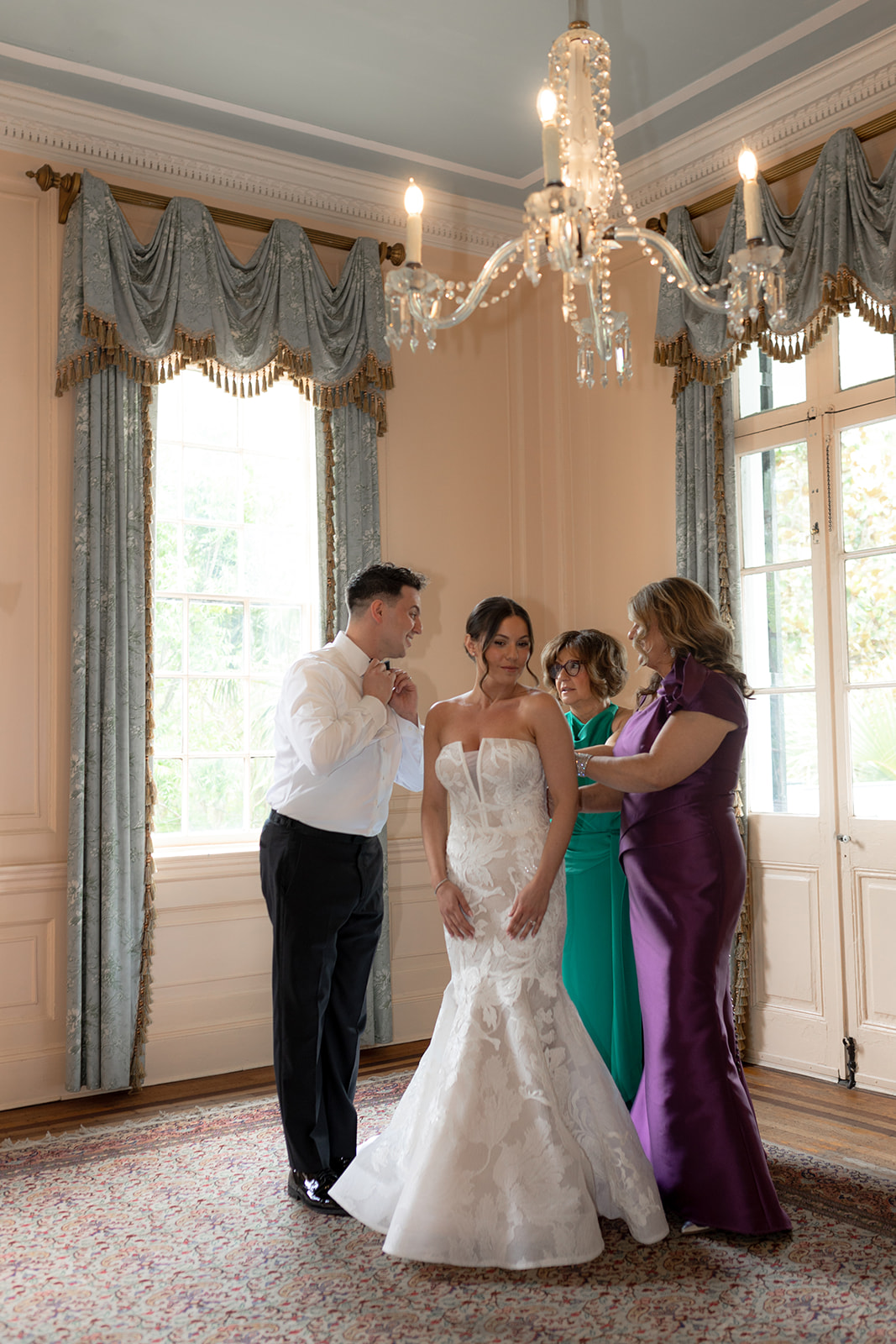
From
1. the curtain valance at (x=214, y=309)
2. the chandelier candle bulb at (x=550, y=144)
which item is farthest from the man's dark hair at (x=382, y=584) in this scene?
the curtain valance at (x=214, y=309)

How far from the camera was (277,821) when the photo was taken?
329cm

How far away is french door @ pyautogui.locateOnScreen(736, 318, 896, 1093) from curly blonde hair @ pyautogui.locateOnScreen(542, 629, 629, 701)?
1.20 m

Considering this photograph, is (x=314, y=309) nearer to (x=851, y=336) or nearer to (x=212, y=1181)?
(x=851, y=336)

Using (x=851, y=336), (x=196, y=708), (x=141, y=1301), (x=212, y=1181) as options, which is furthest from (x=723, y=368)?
(x=141, y=1301)

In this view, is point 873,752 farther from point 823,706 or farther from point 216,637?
point 216,637

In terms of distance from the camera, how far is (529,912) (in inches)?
116

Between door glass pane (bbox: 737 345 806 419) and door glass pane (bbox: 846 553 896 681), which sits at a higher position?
door glass pane (bbox: 737 345 806 419)

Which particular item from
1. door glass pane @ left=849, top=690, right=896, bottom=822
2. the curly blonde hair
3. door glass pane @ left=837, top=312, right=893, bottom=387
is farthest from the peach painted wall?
the curly blonde hair

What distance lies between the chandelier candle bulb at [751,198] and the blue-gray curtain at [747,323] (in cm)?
196

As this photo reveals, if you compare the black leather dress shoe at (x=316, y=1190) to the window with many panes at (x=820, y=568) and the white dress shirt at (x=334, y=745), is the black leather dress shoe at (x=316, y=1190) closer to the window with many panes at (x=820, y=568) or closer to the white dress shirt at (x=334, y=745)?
the white dress shirt at (x=334, y=745)

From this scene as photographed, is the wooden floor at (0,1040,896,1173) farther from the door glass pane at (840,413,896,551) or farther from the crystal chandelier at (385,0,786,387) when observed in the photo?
the crystal chandelier at (385,0,786,387)

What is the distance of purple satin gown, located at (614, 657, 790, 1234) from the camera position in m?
2.90

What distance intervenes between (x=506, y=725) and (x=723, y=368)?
2475mm

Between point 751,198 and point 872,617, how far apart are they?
8.02 feet
